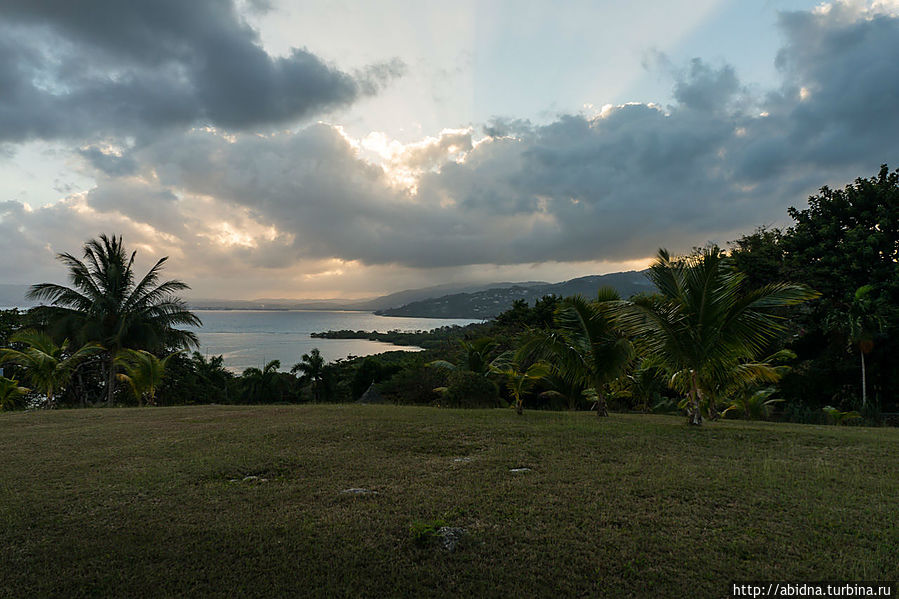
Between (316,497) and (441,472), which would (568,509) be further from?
(316,497)

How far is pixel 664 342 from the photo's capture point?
823 centimetres

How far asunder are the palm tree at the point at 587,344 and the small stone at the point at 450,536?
22.4ft

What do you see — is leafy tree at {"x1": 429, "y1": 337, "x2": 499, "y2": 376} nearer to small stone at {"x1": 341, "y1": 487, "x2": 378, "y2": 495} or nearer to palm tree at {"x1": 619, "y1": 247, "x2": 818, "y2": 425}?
palm tree at {"x1": 619, "y1": 247, "x2": 818, "y2": 425}

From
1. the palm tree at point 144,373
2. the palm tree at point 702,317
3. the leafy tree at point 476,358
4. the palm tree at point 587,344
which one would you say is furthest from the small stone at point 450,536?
the palm tree at point 144,373

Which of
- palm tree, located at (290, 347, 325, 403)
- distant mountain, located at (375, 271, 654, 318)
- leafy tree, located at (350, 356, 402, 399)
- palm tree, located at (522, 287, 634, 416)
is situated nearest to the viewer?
palm tree, located at (522, 287, 634, 416)

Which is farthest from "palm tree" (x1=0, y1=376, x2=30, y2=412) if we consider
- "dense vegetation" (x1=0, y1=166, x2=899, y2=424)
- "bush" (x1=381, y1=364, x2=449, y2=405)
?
"bush" (x1=381, y1=364, x2=449, y2=405)

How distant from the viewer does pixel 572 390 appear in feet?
47.8

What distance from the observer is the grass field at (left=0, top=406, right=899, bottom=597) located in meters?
2.85

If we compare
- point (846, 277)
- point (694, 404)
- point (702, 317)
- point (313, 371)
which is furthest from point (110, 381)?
point (846, 277)

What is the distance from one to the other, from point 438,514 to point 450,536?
452 mm

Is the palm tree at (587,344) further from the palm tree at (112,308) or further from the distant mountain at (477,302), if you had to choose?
the distant mountain at (477,302)

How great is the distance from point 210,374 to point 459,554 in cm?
2858

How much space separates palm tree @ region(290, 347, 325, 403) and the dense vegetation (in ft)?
14.0

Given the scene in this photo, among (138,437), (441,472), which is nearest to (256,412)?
(138,437)
